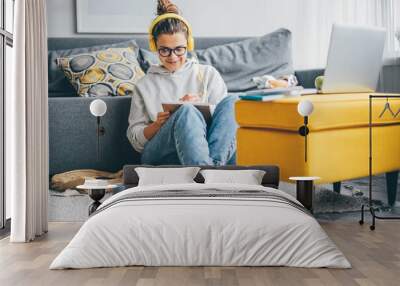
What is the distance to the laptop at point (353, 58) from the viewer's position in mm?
4727

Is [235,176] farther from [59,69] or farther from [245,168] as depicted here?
[59,69]

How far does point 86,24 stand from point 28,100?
4.72 feet

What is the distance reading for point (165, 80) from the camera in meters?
5.41

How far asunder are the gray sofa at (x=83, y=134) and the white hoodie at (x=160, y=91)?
79mm

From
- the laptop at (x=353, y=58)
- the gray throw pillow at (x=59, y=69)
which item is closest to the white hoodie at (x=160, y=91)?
the gray throw pillow at (x=59, y=69)

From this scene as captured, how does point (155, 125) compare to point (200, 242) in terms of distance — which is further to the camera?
point (155, 125)

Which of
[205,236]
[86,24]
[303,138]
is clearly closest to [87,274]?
[205,236]

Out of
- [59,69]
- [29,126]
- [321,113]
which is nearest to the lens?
[29,126]

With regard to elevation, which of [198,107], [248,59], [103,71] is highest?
[248,59]

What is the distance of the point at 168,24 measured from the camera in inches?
221

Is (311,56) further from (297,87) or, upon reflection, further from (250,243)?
(250,243)

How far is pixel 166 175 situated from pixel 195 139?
40 centimetres

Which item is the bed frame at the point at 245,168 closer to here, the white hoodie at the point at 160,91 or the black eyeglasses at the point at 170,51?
the white hoodie at the point at 160,91

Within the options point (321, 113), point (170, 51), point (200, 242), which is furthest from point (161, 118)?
point (200, 242)
